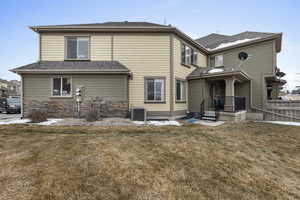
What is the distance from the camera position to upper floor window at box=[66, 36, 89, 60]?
9.57m

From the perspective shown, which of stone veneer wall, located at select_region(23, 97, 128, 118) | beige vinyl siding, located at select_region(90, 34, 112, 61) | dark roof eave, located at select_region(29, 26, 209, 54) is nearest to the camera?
stone veneer wall, located at select_region(23, 97, 128, 118)

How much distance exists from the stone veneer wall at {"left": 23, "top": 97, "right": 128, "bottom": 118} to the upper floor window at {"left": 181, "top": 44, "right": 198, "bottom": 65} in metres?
5.41

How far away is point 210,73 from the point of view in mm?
9727

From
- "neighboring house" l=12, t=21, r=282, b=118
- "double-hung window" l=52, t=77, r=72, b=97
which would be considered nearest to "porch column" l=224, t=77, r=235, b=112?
"neighboring house" l=12, t=21, r=282, b=118

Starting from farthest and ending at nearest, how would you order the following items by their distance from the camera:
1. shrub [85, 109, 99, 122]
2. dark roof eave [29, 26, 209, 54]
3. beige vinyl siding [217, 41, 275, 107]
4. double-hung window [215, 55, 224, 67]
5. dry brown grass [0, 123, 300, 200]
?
double-hung window [215, 55, 224, 67]
beige vinyl siding [217, 41, 275, 107]
dark roof eave [29, 26, 209, 54]
shrub [85, 109, 99, 122]
dry brown grass [0, 123, 300, 200]

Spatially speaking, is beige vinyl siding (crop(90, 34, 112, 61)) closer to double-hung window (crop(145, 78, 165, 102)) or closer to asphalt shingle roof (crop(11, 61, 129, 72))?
asphalt shingle roof (crop(11, 61, 129, 72))

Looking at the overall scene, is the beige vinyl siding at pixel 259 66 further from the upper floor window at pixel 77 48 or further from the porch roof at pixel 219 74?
the upper floor window at pixel 77 48

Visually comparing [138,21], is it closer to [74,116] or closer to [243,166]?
[74,116]

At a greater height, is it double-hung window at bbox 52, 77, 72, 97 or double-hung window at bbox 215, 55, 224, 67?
double-hung window at bbox 215, 55, 224, 67

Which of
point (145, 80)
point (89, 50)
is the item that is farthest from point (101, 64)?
point (145, 80)

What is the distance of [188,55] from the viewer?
10.9 metres

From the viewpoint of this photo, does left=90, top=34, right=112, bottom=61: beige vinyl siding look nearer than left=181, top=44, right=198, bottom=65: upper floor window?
Yes

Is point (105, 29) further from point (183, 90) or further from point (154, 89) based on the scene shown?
point (183, 90)

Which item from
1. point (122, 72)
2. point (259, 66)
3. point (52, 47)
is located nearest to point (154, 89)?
point (122, 72)
